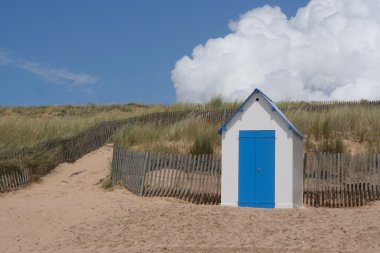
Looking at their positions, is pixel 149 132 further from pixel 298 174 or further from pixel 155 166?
pixel 298 174

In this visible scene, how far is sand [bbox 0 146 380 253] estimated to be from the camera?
11.1 metres

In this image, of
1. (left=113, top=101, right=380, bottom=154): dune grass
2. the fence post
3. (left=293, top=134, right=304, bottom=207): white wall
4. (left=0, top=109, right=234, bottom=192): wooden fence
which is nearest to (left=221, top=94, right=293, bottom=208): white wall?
(left=293, top=134, right=304, bottom=207): white wall

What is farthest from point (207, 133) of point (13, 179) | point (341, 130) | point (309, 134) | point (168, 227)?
point (168, 227)

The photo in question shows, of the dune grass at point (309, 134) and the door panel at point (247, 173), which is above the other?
the dune grass at point (309, 134)

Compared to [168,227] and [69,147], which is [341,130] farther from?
[168,227]

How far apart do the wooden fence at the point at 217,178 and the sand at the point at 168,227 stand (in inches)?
22.8

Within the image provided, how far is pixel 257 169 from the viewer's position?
15.6 m

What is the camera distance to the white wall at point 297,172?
611 inches

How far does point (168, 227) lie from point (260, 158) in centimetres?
415

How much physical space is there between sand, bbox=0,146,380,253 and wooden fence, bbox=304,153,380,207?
2.14 feet

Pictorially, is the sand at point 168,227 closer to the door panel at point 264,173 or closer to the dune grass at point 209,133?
the door panel at point 264,173

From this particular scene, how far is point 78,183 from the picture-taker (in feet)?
65.3

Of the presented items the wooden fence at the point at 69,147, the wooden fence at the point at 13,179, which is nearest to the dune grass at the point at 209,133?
the wooden fence at the point at 69,147

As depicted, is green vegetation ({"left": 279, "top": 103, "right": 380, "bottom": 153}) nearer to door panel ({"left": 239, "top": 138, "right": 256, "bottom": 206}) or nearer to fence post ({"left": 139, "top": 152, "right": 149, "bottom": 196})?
door panel ({"left": 239, "top": 138, "right": 256, "bottom": 206})
